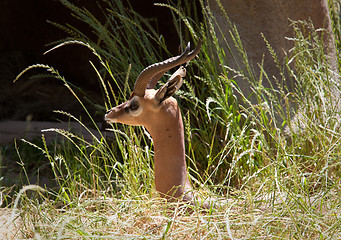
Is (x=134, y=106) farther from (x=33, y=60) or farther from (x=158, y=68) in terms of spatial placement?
(x=33, y=60)

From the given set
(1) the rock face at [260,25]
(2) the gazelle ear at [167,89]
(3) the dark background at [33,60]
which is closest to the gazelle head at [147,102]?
(2) the gazelle ear at [167,89]

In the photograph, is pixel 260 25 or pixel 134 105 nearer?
pixel 134 105

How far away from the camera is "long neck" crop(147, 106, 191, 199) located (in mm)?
2231

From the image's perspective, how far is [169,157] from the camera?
2.24m

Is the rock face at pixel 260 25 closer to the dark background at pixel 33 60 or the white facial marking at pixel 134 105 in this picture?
the white facial marking at pixel 134 105

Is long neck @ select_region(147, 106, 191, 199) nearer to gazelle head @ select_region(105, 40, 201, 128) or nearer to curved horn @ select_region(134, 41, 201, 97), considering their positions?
gazelle head @ select_region(105, 40, 201, 128)

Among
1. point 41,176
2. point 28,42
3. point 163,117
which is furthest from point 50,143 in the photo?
point 163,117

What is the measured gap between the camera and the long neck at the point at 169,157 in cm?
223

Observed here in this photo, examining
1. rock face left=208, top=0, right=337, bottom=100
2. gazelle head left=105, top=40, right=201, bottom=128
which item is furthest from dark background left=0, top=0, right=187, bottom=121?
gazelle head left=105, top=40, right=201, bottom=128

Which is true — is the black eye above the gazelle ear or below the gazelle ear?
below

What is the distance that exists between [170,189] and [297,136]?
875 mm

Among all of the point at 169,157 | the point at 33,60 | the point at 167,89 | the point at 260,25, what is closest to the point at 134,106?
the point at 167,89

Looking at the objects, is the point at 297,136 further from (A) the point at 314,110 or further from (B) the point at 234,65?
(B) the point at 234,65

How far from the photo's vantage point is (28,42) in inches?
224
